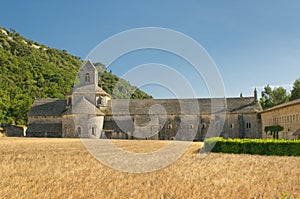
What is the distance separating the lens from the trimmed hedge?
23.7 metres


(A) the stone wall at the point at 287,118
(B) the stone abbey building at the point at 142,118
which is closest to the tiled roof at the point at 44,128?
(B) the stone abbey building at the point at 142,118

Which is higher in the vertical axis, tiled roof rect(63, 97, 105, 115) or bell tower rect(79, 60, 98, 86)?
bell tower rect(79, 60, 98, 86)

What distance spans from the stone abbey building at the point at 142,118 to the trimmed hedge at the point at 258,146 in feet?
94.0

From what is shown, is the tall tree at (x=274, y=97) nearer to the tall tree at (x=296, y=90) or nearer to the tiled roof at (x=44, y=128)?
the tall tree at (x=296, y=90)

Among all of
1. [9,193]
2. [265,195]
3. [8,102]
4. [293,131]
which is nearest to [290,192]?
[265,195]

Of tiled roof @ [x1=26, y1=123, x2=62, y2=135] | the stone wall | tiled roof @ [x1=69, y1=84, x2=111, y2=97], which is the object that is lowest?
tiled roof @ [x1=26, y1=123, x2=62, y2=135]

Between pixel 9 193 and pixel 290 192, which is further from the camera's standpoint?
pixel 290 192

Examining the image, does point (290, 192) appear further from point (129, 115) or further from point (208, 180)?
point (129, 115)

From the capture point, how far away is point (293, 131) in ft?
115

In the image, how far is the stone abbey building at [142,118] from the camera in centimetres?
5325

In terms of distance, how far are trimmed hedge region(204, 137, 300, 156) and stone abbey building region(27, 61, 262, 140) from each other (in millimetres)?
28637

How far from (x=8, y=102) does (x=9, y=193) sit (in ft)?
225

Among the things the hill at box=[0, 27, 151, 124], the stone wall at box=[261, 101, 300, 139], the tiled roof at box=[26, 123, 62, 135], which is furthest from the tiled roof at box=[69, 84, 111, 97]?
the stone wall at box=[261, 101, 300, 139]

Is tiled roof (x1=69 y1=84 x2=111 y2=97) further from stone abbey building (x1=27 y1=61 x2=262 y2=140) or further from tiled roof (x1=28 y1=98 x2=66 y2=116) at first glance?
tiled roof (x1=28 y1=98 x2=66 y2=116)
